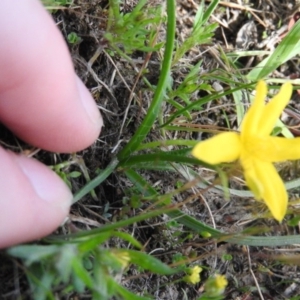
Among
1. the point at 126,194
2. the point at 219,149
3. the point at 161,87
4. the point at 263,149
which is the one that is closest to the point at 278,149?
the point at 263,149

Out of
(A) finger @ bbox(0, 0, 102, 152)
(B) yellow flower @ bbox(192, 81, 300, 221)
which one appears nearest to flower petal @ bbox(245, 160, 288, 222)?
(B) yellow flower @ bbox(192, 81, 300, 221)

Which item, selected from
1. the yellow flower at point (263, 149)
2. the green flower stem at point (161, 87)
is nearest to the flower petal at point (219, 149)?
the yellow flower at point (263, 149)

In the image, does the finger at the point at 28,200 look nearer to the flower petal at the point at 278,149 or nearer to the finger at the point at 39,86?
the finger at the point at 39,86

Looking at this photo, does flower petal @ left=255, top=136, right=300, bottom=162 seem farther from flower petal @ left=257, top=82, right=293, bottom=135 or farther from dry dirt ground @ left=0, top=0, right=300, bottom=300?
dry dirt ground @ left=0, top=0, right=300, bottom=300

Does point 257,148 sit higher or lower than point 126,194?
higher

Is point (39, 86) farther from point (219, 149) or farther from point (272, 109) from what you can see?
point (272, 109)

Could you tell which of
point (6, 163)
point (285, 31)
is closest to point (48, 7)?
point (6, 163)

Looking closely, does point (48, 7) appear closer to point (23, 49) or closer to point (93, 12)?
point (93, 12)
